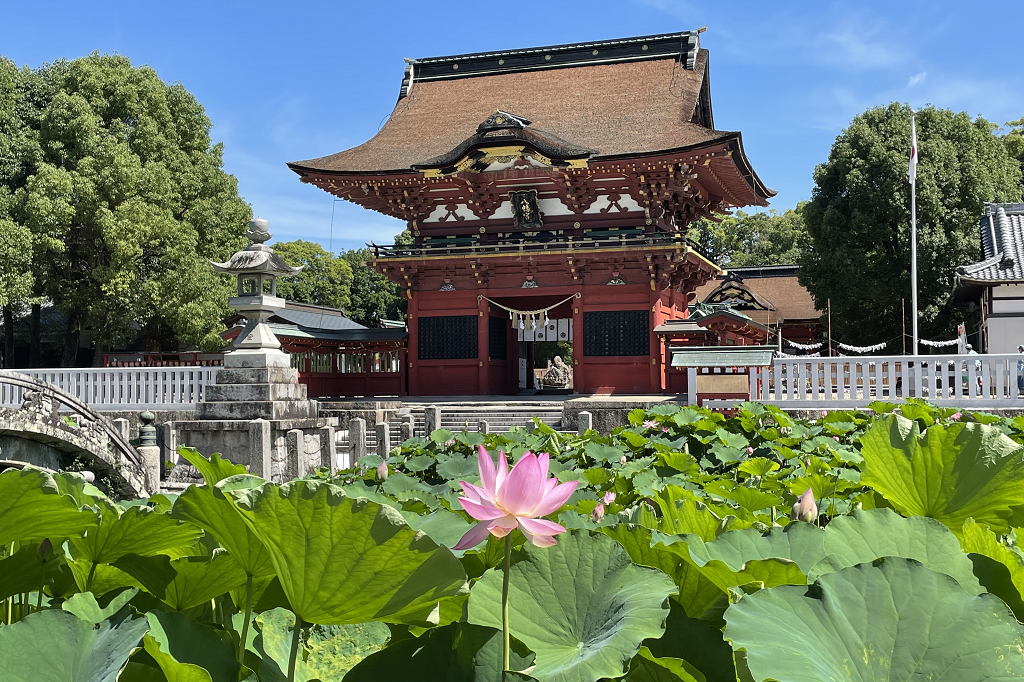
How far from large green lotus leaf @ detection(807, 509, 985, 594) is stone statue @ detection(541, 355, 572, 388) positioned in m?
33.3

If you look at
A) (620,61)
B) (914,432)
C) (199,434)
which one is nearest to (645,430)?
(914,432)

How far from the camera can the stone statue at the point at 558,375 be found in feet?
115

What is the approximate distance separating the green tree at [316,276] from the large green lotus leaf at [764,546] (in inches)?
1548

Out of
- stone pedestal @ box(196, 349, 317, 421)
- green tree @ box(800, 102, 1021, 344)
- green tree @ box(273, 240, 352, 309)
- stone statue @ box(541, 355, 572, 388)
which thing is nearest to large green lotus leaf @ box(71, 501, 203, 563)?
stone pedestal @ box(196, 349, 317, 421)

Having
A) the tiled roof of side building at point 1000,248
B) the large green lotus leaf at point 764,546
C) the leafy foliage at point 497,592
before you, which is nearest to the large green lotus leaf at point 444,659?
the leafy foliage at point 497,592

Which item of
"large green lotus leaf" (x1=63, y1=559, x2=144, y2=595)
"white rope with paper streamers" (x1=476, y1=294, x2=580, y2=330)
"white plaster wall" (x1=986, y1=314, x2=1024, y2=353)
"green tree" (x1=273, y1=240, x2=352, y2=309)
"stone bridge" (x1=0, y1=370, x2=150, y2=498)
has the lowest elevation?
"stone bridge" (x1=0, y1=370, x2=150, y2=498)

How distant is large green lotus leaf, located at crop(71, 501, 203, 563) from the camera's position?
1123mm

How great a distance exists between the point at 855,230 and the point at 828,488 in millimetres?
24396

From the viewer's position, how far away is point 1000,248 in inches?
749

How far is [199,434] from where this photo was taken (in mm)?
11609

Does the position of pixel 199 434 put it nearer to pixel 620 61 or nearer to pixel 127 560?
pixel 127 560

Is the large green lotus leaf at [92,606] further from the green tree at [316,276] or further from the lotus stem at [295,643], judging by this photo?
the green tree at [316,276]

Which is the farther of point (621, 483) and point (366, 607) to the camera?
point (621, 483)

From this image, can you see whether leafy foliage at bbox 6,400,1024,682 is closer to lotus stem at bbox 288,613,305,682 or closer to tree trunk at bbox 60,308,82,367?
lotus stem at bbox 288,613,305,682
